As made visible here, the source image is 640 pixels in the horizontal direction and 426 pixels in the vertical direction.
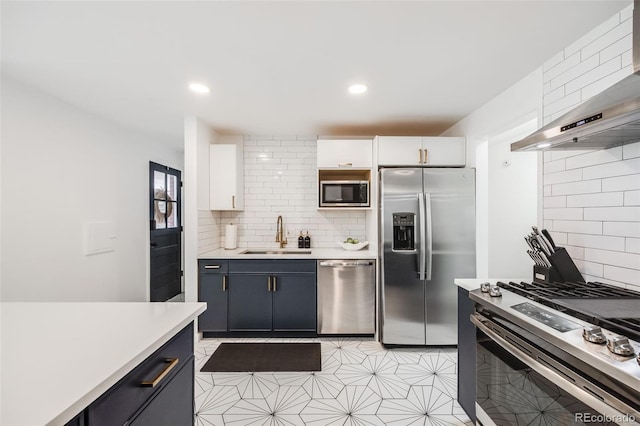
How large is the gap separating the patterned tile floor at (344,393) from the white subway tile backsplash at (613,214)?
4.96ft

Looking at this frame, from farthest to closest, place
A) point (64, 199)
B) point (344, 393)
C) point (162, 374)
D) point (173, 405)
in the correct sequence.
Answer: point (64, 199)
point (344, 393)
point (173, 405)
point (162, 374)

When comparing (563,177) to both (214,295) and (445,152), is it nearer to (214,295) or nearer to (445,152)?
(445,152)

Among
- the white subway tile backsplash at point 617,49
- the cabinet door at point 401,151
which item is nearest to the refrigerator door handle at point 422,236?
the cabinet door at point 401,151

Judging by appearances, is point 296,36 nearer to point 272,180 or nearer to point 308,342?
point 272,180

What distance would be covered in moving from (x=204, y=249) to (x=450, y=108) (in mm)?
3011

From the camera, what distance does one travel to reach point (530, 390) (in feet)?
3.88

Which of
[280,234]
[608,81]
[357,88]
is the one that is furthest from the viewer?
[280,234]

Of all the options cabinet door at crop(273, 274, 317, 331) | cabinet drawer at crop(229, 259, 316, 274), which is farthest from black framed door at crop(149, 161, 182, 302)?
cabinet door at crop(273, 274, 317, 331)

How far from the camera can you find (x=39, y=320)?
43.6 inches

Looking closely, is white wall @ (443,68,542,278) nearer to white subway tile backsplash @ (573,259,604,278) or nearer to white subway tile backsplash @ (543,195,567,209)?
white subway tile backsplash @ (543,195,567,209)

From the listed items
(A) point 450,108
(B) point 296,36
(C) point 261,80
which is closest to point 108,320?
(B) point 296,36

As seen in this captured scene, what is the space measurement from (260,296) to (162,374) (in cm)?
213

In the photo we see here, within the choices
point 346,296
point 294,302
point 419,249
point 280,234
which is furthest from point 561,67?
point 280,234

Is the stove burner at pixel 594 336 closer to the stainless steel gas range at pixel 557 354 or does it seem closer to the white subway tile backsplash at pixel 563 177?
the stainless steel gas range at pixel 557 354
